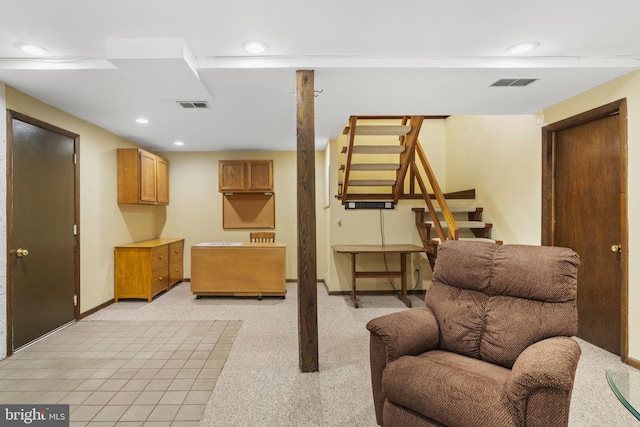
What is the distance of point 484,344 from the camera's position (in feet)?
5.73

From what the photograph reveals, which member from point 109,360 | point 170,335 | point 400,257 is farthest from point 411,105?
point 109,360

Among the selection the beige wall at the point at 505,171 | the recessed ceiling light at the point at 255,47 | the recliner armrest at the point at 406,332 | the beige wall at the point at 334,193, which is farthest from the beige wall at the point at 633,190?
the recessed ceiling light at the point at 255,47

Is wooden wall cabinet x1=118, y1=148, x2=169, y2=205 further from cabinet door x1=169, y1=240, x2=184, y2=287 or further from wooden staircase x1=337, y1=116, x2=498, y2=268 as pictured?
wooden staircase x1=337, y1=116, x2=498, y2=268

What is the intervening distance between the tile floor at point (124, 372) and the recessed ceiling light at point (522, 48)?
10.9 ft

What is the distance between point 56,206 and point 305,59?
307 centimetres

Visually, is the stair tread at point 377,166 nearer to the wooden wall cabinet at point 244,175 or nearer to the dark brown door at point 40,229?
the wooden wall cabinet at point 244,175

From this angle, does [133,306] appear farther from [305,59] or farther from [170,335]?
[305,59]

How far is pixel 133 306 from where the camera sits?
167 inches

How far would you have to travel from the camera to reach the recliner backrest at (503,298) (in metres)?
1.65

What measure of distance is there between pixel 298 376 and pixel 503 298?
1.57 meters

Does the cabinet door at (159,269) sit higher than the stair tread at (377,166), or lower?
lower

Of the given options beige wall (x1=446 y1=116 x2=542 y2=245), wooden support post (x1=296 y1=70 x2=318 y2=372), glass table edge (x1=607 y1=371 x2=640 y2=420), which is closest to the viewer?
glass table edge (x1=607 y1=371 x2=640 y2=420)

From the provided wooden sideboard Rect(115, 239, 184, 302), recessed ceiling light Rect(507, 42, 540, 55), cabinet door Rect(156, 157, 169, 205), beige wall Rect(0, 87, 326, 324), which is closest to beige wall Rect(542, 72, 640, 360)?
recessed ceiling light Rect(507, 42, 540, 55)

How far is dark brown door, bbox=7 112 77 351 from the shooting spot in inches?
110
